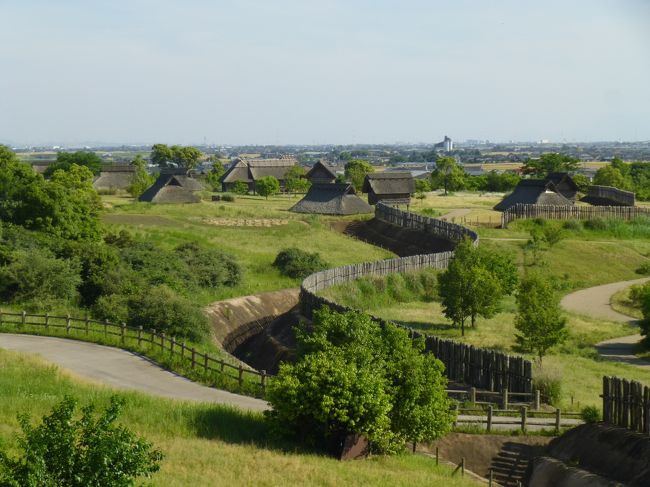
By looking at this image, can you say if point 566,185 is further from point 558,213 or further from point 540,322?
point 540,322

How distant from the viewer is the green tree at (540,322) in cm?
3478

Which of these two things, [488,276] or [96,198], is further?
[96,198]

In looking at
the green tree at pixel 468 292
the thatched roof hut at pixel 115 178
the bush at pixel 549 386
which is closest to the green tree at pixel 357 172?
the thatched roof hut at pixel 115 178

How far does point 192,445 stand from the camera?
20.6 meters

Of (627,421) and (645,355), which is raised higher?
(627,421)

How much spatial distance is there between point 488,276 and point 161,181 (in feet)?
203

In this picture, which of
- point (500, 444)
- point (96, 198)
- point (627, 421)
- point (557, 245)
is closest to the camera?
point (627, 421)

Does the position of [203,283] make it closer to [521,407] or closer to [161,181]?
[521,407]

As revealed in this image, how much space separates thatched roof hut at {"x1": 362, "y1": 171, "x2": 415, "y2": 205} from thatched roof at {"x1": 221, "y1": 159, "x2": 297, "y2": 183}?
28.8m

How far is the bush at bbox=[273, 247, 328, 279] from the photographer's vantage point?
52.7m

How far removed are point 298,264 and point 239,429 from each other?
1214 inches

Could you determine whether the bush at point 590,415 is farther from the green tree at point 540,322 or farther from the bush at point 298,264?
the bush at point 298,264

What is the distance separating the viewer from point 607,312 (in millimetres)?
49781

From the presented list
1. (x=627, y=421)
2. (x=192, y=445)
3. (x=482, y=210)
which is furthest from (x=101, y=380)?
(x=482, y=210)
